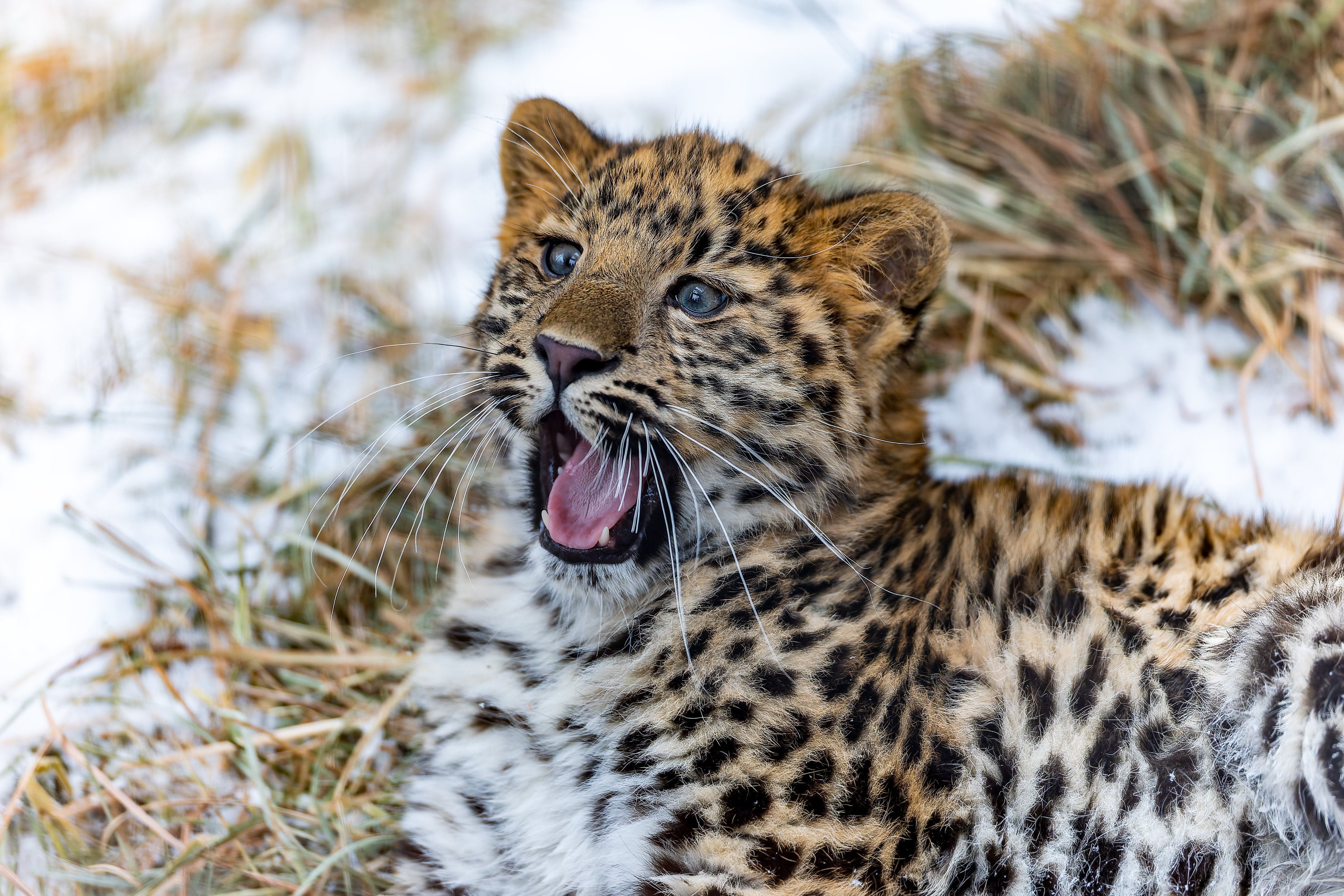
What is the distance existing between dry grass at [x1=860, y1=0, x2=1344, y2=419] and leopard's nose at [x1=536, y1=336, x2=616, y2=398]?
2.46 meters

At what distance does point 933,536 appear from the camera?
3068mm

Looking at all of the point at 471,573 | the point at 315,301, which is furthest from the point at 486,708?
the point at 315,301

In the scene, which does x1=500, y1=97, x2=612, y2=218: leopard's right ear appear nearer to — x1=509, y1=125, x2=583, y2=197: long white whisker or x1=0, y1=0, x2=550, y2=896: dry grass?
x1=509, y1=125, x2=583, y2=197: long white whisker

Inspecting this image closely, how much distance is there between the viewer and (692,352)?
287cm

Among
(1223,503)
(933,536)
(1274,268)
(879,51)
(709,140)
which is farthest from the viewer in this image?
(879,51)

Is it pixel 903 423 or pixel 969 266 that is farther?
pixel 969 266

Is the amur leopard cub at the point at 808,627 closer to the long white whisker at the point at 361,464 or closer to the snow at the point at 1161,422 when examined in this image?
the long white whisker at the point at 361,464

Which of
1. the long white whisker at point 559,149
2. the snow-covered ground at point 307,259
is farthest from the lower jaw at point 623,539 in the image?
the snow-covered ground at point 307,259

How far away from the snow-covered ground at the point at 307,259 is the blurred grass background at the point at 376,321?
0.05 meters

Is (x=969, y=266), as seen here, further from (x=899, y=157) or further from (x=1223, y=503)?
(x=1223, y=503)

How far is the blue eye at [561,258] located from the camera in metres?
3.18

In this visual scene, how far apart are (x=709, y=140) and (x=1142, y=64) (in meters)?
3.03

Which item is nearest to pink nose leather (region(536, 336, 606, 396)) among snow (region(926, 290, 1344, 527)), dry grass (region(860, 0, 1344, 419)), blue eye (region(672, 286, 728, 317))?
blue eye (region(672, 286, 728, 317))

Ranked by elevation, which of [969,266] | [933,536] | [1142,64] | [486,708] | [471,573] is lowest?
[486,708]
